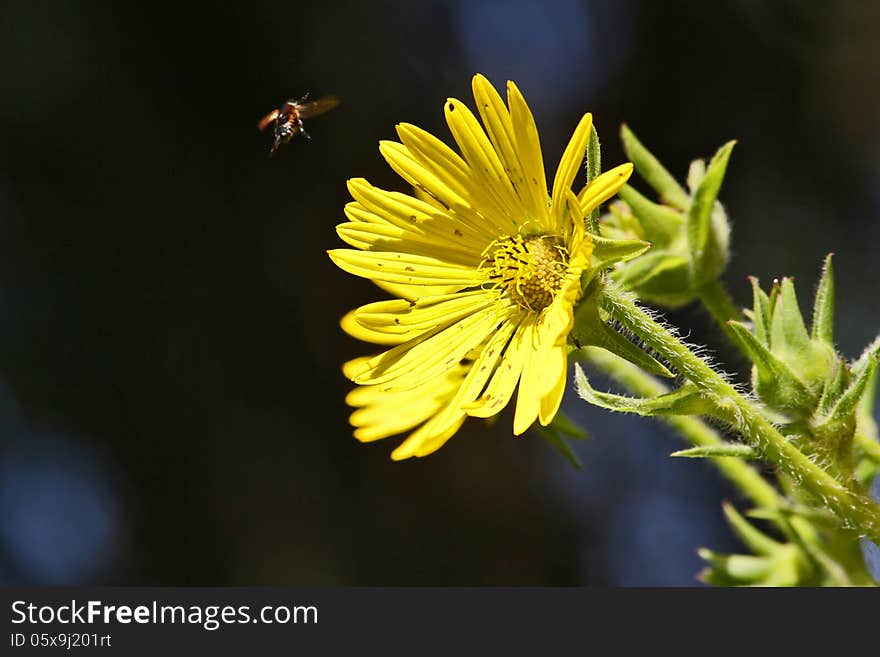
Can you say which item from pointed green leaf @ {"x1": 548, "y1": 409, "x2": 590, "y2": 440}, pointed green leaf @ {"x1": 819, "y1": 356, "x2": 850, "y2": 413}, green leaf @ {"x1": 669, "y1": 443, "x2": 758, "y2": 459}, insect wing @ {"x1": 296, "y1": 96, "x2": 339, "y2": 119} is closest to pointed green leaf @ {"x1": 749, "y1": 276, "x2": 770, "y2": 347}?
pointed green leaf @ {"x1": 819, "y1": 356, "x2": 850, "y2": 413}

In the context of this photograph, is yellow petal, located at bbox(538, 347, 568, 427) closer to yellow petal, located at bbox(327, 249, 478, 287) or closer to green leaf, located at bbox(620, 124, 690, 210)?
yellow petal, located at bbox(327, 249, 478, 287)

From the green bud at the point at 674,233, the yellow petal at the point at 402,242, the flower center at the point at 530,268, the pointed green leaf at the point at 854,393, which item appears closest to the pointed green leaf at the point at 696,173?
the green bud at the point at 674,233

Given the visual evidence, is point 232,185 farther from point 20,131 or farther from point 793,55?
point 793,55

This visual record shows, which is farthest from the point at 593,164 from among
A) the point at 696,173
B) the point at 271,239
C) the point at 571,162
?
the point at 271,239

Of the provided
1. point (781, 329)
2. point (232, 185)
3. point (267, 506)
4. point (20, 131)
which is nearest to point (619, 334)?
point (781, 329)

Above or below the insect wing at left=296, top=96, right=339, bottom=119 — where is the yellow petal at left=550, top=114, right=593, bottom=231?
below

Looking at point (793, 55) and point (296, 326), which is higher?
point (793, 55)

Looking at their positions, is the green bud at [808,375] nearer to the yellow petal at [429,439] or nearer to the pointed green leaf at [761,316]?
the pointed green leaf at [761,316]
